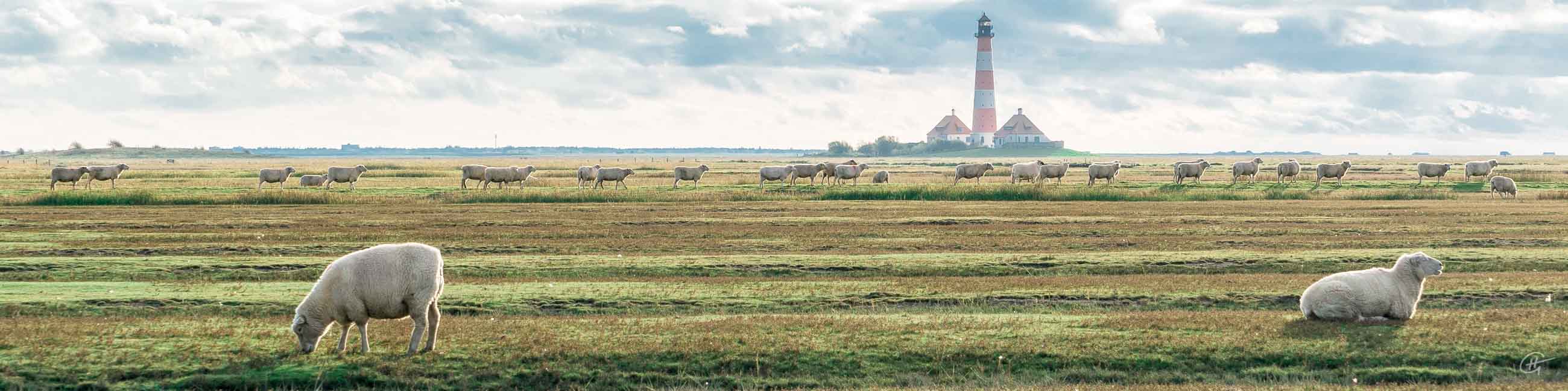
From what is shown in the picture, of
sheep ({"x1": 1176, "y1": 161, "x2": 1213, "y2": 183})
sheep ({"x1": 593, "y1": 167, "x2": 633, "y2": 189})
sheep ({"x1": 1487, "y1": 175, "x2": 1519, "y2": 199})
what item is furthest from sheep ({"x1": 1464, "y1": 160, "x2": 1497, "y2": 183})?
sheep ({"x1": 593, "y1": 167, "x2": 633, "y2": 189})

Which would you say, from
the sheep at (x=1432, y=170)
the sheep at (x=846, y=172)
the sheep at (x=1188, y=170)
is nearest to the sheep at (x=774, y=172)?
the sheep at (x=846, y=172)

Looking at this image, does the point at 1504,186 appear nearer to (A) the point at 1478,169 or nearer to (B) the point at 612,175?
(A) the point at 1478,169

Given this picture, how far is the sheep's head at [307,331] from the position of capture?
1319cm

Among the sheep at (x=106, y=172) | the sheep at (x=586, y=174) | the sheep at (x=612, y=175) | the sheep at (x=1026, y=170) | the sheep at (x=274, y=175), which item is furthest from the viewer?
the sheep at (x=1026, y=170)

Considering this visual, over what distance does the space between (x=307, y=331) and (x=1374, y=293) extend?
43.9ft

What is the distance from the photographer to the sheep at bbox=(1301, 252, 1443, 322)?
1505 cm

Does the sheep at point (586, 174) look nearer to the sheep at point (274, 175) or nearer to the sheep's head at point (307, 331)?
the sheep at point (274, 175)

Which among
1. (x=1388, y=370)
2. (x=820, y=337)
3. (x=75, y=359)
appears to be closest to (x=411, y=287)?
(x=75, y=359)

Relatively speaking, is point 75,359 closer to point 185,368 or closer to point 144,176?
point 185,368

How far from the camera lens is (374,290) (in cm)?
1288

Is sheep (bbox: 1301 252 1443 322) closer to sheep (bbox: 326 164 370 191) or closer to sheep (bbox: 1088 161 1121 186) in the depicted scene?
sheep (bbox: 1088 161 1121 186)

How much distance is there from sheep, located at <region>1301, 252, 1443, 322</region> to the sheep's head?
497 inches

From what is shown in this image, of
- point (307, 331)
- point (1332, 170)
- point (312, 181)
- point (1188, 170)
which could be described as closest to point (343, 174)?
point (312, 181)

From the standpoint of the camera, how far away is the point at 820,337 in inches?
571
